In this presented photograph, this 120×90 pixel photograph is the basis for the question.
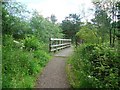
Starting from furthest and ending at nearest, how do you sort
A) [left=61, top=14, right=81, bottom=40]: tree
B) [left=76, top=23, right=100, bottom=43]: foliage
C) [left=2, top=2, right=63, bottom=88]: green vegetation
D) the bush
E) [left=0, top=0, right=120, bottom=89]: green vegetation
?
[left=61, top=14, right=81, bottom=40]: tree < [left=76, top=23, right=100, bottom=43]: foliage < [left=2, top=2, right=63, bottom=88]: green vegetation < [left=0, top=0, right=120, bottom=89]: green vegetation < the bush

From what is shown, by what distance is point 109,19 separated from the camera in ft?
70.4

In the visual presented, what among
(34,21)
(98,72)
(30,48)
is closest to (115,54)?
(98,72)

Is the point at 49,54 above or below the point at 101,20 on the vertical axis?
below

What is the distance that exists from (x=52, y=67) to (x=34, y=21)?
10.0 m

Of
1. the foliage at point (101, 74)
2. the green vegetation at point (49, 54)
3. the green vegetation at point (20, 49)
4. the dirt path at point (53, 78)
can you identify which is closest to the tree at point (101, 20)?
the green vegetation at point (49, 54)

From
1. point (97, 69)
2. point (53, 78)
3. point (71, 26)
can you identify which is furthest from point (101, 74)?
point (71, 26)

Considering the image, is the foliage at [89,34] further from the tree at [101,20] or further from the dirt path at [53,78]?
the dirt path at [53,78]

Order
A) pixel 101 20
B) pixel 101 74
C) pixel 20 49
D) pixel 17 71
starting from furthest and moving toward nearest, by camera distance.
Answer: pixel 101 20
pixel 20 49
pixel 17 71
pixel 101 74

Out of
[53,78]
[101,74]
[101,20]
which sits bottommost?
[53,78]

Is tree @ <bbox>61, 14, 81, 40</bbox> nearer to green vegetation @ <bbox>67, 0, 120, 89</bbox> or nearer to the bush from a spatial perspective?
green vegetation @ <bbox>67, 0, 120, 89</bbox>

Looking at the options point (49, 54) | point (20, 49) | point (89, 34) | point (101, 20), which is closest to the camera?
point (20, 49)

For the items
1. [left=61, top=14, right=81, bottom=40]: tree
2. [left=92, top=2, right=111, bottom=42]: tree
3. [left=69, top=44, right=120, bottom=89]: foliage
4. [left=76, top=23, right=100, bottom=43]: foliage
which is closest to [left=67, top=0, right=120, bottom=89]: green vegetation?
[left=69, top=44, right=120, bottom=89]: foliage

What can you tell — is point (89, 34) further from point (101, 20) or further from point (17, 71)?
point (17, 71)

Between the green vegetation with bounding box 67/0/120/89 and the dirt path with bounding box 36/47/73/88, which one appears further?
the dirt path with bounding box 36/47/73/88
